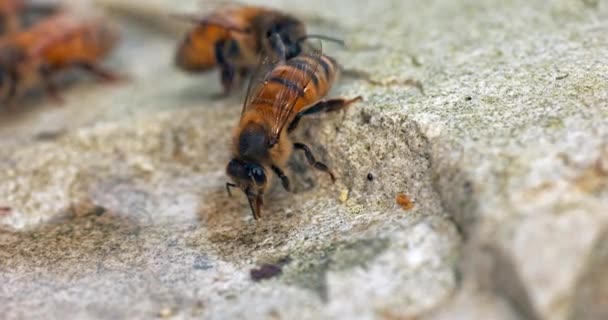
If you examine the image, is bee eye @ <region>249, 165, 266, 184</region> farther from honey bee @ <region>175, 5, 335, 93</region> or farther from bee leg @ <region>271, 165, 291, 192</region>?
honey bee @ <region>175, 5, 335, 93</region>

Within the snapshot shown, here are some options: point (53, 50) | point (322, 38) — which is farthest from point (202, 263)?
point (53, 50)

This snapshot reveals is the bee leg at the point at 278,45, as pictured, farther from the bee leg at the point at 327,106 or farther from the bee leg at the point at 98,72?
the bee leg at the point at 98,72

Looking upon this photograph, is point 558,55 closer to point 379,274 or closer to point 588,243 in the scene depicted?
point 588,243

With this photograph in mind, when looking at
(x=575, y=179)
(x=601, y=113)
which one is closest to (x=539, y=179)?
(x=575, y=179)

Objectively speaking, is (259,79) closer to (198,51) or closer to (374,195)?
(374,195)

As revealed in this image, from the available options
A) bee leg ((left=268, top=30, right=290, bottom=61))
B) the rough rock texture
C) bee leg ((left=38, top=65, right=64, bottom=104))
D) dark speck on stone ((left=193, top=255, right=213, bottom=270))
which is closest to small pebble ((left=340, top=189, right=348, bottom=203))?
the rough rock texture
